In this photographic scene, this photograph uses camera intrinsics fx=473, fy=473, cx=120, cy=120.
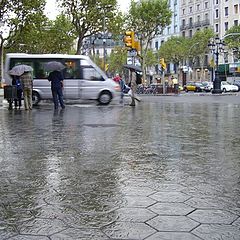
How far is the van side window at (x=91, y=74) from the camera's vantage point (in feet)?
71.4

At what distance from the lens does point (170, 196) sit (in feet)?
15.1

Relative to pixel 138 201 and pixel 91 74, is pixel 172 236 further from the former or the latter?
pixel 91 74

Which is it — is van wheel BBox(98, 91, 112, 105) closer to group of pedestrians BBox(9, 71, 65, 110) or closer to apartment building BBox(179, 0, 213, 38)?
group of pedestrians BBox(9, 71, 65, 110)

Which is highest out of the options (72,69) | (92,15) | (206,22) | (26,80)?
(206,22)

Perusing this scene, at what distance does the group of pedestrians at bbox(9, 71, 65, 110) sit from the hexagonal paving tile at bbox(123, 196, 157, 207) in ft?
43.1

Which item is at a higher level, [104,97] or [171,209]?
[104,97]

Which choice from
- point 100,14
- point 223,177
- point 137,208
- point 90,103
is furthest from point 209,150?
point 100,14

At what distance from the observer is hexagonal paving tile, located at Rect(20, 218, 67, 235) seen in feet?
11.7

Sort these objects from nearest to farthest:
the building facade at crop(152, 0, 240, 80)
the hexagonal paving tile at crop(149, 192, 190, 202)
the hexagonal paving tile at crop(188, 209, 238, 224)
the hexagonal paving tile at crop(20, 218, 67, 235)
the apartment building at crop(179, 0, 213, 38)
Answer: the hexagonal paving tile at crop(20, 218, 67, 235), the hexagonal paving tile at crop(188, 209, 238, 224), the hexagonal paving tile at crop(149, 192, 190, 202), the building facade at crop(152, 0, 240, 80), the apartment building at crop(179, 0, 213, 38)

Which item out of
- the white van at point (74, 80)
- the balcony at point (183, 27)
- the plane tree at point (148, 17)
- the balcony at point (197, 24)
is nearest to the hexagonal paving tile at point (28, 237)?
the white van at point (74, 80)

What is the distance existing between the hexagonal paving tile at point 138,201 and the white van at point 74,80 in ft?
56.7

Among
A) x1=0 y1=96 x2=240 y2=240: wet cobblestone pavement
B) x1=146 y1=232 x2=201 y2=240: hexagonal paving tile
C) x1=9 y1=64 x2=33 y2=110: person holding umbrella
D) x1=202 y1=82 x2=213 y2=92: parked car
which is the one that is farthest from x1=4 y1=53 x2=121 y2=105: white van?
x1=202 y1=82 x2=213 y2=92: parked car

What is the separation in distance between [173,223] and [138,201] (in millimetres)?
711

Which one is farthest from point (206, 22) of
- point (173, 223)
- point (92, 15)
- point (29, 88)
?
point (173, 223)
